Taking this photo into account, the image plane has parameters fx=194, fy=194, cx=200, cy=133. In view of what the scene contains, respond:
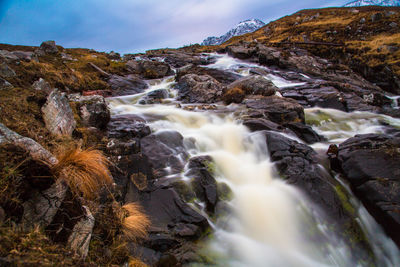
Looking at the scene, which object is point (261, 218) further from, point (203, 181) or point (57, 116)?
point (57, 116)

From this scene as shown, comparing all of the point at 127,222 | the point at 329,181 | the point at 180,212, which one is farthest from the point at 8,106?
the point at 329,181

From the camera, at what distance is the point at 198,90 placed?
1498cm

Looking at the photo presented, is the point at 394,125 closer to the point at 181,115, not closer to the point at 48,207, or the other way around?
the point at 181,115

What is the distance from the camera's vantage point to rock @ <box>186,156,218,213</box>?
5.29 metres

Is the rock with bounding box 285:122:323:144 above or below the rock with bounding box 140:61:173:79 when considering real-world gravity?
below

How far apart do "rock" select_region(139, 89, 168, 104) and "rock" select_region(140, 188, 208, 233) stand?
943cm

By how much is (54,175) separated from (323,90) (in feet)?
56.6

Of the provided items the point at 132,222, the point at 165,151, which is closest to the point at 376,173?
the point at 165,151

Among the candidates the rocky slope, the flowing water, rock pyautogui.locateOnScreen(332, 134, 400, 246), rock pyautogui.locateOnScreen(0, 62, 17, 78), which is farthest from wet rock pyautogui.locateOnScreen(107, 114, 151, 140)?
rock pyautogui.locateOnScreen(332, 134, 400, 246)

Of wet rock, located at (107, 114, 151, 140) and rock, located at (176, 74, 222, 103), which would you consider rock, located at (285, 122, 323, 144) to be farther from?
wet rock, located at (107, 114, 151, 140)

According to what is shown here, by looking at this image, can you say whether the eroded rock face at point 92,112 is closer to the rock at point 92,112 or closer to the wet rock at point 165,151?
the rock at point 92,112

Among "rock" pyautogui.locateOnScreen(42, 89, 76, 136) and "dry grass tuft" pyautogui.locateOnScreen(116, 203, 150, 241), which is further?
"rock" pyautogui.locateOnScreen(42, 89, 76, 136)

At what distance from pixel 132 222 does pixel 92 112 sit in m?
5.08

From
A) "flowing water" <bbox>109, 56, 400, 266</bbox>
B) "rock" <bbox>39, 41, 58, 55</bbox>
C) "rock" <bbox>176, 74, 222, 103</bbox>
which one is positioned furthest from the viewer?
"rock" <bbox>39, 41, 58, 55</bbox>
